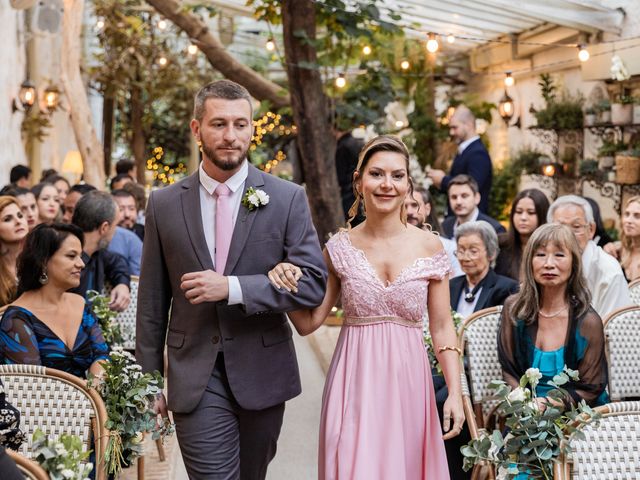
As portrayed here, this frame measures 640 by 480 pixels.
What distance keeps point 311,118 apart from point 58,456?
24.9 feet

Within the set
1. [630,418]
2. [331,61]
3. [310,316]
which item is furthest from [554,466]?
[331,61]

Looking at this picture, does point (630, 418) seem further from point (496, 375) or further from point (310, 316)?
point (496, 375)

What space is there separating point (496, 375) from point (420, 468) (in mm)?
1259

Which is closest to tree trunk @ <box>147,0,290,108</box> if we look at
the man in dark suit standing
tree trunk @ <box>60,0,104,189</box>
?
tree trunk @ <box>60,0,104,189</box>

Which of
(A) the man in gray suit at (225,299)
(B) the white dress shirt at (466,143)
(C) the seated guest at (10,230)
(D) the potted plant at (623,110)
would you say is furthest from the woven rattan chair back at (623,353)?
(D) the potted plant at (623,110)

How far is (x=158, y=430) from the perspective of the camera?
358 cm

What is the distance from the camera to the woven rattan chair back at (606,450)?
9.61ft

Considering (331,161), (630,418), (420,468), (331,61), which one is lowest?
(420,468)

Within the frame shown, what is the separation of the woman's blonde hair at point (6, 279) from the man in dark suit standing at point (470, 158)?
362cm

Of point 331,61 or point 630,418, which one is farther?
point 331,61

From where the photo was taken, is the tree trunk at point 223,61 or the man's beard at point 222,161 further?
the tree trunk at point 223,61

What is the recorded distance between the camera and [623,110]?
10781 mm

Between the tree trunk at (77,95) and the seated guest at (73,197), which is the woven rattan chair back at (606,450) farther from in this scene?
the tree trunk at (77,95)

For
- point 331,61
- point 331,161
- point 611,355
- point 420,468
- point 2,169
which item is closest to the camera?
point 420,468
